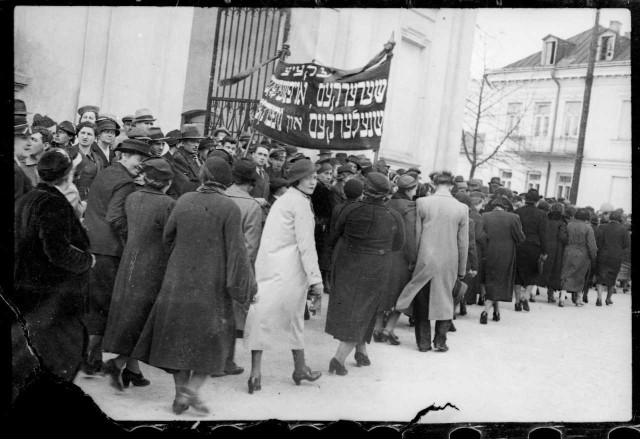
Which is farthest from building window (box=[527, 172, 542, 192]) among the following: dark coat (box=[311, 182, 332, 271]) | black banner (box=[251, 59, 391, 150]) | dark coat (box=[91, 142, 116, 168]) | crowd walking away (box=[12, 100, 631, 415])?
dark coat (box=[91, 142, 116, 168])

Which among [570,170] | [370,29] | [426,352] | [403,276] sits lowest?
[426,352]

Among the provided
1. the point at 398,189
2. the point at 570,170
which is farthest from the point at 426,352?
the point at 570,170

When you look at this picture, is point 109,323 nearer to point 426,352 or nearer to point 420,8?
point 426,352

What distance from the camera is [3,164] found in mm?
4074

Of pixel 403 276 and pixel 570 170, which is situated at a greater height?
pixel 570 170

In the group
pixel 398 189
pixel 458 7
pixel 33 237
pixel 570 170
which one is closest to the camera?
pixel 33 237

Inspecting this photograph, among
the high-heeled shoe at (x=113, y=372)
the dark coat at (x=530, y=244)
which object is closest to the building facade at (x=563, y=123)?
the dark coat at (x=530, y=244)

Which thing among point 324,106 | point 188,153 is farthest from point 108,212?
point 324,106

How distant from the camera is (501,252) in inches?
237

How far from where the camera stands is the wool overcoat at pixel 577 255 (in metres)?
5.55

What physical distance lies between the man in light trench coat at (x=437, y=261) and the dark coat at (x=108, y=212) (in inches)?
92.2

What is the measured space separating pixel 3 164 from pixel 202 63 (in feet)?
5.70

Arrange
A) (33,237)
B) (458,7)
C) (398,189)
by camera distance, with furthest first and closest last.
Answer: (398,189)
(458,7)
(33,237)

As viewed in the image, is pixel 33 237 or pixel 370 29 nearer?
pixel 33 237
